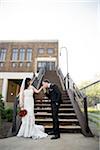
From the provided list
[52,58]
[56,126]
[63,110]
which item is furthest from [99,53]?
[52,58]

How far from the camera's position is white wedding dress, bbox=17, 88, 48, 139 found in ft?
13.8

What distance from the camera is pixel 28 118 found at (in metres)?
4.36

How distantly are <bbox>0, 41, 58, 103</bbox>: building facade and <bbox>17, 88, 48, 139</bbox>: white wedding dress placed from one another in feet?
52.8

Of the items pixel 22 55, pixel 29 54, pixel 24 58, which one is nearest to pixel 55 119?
pixel 24 58

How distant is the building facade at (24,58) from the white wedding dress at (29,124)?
16.1 metres

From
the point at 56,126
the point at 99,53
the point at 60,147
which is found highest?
the point at 99,53

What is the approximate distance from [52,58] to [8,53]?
16.6 feet

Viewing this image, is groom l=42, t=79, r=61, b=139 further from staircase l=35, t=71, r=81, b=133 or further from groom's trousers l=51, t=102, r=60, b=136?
staircase l=35, t=71, r=81, b=133

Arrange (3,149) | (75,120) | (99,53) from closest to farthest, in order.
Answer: (99,53)
(3,149)
(75,120)

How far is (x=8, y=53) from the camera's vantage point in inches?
883

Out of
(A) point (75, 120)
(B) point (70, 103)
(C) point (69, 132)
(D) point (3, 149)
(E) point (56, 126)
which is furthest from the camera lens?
(B) point (70, 103)

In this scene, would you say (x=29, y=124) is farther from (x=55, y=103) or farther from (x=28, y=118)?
(x=55, y=103)

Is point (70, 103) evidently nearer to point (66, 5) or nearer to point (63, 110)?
point (63, 110)

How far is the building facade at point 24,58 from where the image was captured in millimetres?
21422
